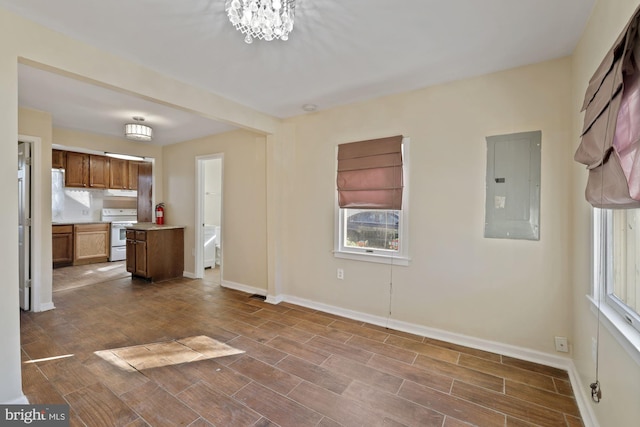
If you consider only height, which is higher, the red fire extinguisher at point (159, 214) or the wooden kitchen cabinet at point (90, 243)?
the red fire extinguisher at point (159, 214)

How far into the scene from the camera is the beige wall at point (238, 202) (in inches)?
160

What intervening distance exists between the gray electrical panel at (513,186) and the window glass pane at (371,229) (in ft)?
2.88

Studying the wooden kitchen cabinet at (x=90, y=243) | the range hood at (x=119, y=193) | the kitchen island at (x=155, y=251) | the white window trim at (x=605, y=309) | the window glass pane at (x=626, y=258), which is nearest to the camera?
the white window trim at (x=605, y=309)

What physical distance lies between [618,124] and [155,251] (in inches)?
213

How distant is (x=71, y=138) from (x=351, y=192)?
4.44 m

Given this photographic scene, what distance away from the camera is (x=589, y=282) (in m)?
1.76

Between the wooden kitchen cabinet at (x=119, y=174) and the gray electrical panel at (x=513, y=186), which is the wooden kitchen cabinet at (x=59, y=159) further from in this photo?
the gray electrical panel at (x=513, y=186)

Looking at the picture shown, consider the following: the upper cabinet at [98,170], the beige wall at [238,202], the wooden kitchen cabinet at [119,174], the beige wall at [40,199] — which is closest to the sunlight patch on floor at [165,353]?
the beige wall at [238,202]

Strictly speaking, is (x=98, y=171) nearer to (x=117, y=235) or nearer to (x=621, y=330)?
(x=117, y=235)

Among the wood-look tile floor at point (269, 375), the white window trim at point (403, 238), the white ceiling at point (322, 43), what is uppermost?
the white ceiling at point (322, 43)

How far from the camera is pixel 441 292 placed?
2701 mm

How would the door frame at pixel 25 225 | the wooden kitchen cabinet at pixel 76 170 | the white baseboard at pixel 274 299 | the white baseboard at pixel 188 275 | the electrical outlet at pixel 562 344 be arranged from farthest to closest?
the wooden kitchen cabinet at pixel 76 170 < the white baseboard at pixel 188 275 < the white baseboard at pixel 274 299 < the door frame at pixel 25 225 < the electrical outlet at pixel 562 344

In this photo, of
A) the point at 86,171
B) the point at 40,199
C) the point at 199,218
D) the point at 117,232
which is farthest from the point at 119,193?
the point at 40,199

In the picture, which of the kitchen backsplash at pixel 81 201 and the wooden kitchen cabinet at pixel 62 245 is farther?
the kitchen backsplash at pixel 81 201
